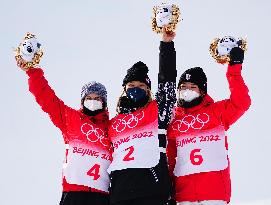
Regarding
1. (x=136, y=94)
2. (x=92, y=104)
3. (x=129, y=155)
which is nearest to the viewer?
(x=129, y=155)

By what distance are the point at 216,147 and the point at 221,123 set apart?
1.39 feet

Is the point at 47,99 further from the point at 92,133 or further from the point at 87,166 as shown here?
the point at 87,166

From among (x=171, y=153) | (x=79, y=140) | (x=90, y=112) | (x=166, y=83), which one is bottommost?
(x=171, y=153)

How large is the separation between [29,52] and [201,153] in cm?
333

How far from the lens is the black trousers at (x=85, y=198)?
295 inches

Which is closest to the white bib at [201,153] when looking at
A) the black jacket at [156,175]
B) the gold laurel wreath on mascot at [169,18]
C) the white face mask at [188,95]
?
the black jacket at [156,175]

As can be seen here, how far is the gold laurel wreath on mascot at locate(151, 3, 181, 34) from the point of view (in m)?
7.96

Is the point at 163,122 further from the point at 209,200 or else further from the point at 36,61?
the point at 36,61

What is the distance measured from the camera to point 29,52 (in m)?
8.02

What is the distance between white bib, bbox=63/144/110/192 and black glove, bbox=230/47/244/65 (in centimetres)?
256

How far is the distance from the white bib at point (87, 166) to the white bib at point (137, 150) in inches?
12.1

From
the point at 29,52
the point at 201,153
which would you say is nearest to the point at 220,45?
the point at 201,153

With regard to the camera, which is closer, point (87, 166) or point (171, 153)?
point (87, 166)

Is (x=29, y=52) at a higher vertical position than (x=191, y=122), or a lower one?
higher
